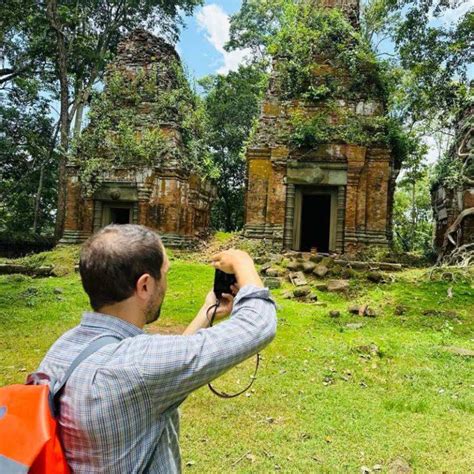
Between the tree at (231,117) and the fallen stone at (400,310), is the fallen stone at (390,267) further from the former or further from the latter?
Result: the tree at (231,117)

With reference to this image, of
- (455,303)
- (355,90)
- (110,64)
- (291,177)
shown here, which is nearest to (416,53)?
(355,90)

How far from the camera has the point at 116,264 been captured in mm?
1442

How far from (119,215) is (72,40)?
340 inches

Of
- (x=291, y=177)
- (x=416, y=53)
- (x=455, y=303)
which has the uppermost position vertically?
(x=416, y=53)

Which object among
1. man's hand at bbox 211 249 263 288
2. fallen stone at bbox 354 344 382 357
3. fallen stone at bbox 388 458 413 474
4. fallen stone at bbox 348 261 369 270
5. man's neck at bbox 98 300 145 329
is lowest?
fallen stone at bbox 388 458 413 474

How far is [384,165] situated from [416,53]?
3716mm

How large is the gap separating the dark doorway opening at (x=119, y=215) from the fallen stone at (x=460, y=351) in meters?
13.4

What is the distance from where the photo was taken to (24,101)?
921 inches

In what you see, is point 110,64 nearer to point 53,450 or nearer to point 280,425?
point 280,425

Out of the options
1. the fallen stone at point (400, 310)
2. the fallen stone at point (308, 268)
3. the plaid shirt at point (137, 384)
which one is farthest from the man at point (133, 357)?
the fallen stone at point (308, 268)

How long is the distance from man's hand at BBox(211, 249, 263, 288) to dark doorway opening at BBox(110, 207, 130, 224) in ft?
54.2

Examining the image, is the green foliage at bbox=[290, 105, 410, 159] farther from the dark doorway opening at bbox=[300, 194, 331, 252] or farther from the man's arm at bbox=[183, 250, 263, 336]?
the man's arm at bbox=[183, 250, 263, 336]

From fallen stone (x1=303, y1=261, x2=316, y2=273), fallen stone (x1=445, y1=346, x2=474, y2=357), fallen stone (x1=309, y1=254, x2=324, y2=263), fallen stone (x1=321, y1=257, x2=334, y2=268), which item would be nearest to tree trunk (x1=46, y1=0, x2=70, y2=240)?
fallen stone (x1=309, y1=254, x2=324, y2=263)

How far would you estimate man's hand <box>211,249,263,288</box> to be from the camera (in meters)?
1.50
